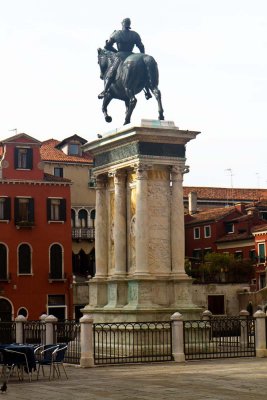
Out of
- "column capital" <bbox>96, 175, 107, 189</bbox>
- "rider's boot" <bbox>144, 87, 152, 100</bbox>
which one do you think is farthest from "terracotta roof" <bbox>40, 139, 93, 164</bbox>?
"rider's boot" <bbox>144, 87, 152, 100</bbox>

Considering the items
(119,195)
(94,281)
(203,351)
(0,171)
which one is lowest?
(203,351)

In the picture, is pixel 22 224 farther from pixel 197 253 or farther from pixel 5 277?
pixel 197 253

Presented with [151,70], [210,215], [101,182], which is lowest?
[101,182]

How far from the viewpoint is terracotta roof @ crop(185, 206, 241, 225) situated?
66250 mm

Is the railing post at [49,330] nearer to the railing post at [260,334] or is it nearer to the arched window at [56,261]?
the railing post at [260,334]

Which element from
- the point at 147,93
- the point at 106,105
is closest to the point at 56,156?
the point at 106,105

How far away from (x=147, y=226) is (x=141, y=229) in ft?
0.81

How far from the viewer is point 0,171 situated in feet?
166

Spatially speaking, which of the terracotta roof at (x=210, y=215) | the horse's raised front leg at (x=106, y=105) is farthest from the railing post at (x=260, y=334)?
the terracotta roof at (x=210, y=215)

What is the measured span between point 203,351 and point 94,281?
421 cm

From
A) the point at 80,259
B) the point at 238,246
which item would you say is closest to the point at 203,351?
the point at 80,259

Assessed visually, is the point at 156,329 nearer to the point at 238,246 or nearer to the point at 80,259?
the point at 80,259

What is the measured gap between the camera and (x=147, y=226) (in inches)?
948

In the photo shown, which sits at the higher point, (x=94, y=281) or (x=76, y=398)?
(x=94, y=281)
